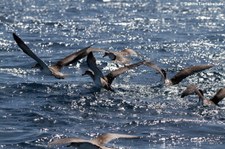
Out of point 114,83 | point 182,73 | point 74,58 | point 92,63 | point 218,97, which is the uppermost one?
point 74,58

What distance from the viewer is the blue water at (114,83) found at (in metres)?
16.8

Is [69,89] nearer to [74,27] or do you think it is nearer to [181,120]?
[181,120]

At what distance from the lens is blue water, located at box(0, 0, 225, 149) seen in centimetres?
1683

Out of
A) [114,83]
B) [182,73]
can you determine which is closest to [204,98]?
[182,73]

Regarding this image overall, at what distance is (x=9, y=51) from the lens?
1164 inches

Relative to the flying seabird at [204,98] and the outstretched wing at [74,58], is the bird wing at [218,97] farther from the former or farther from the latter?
the outstretched wing at [74,58]

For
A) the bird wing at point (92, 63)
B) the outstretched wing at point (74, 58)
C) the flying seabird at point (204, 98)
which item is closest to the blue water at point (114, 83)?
the flying seabird at point (204, 98)

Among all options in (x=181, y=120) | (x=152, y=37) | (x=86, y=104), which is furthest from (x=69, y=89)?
(x=152, y=37)

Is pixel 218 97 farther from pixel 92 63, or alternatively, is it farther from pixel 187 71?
pixel 92 63

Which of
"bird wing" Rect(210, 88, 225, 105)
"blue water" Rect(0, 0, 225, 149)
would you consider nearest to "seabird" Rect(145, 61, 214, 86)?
"blue water" Rect(0, 0, 225, 149)

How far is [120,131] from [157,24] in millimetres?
22658

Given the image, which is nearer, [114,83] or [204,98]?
[204,98]

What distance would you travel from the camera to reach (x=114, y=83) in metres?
23.0

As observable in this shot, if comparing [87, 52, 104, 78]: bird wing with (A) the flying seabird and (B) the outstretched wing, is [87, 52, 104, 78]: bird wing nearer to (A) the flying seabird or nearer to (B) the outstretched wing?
(B) the outstretched wing
